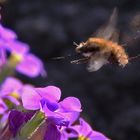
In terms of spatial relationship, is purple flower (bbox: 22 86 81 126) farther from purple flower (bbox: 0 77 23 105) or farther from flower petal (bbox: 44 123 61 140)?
purple flower (bbox: 0 77 23 105)

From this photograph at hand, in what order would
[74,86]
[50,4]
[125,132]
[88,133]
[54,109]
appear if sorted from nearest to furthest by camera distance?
[54,109] < [88,133] < [125,132] < [74,86] < [50,4]

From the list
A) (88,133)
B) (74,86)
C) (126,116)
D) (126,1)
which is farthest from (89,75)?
(88,133)

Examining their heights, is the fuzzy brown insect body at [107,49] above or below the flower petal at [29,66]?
below

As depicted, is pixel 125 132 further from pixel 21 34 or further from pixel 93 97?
pixel 21 34

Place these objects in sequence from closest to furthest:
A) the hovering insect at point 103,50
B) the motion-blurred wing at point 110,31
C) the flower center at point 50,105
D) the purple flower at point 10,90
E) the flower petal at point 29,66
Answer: the flower center at point 50,105 < the hovering insect at point 103,50 < the motion-blurred wing at point 110,31 < the purple flower at point 10,90 < the flower petal at point 29,66

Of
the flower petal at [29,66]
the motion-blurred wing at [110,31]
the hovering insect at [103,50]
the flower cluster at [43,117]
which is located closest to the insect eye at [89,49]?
the hovering insect at [103,50]

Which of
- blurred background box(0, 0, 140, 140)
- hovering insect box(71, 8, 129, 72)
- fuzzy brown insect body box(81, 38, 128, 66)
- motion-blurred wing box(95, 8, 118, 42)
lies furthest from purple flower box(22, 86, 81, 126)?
blurred background box(0, 0, 140, 140)

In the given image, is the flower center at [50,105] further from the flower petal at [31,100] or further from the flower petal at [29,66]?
the flower petal at [29,66]
